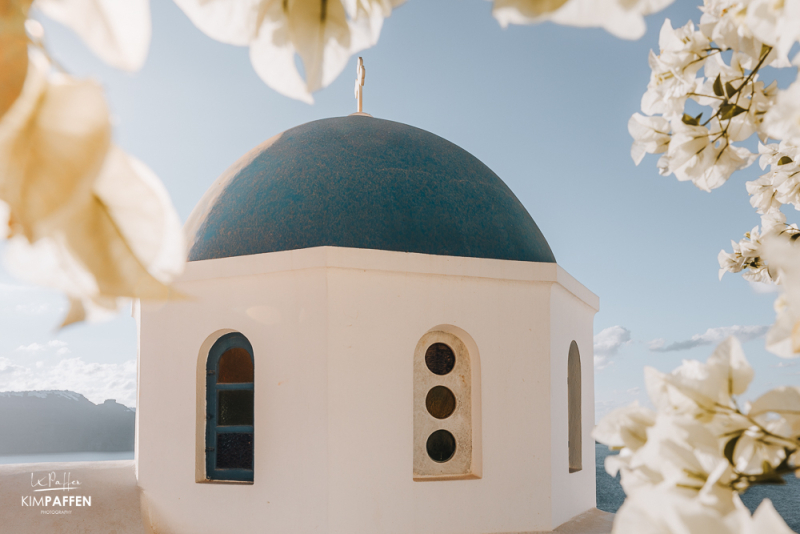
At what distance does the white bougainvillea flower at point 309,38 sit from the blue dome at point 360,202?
5.08 m

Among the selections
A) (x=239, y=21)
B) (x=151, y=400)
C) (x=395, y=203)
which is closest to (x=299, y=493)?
(x=151, y=400)

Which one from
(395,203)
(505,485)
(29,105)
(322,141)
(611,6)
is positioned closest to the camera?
(29,105)

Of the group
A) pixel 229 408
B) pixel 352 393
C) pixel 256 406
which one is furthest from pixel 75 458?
pixel 352 393

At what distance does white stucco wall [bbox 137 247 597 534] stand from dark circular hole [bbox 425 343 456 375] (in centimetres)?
29

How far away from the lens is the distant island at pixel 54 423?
14.6 meters

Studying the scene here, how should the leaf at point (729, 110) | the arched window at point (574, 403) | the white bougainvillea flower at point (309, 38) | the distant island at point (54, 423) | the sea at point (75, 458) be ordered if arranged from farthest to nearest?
the distant island at point (54, 423) → the sea at point (75, 458) → the arched window at point (574, 403) → the leaf at point (729, 110) → the white bougainvillea flower at point (309, 38)

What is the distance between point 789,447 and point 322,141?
6.35m

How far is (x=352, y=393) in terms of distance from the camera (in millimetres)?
5121

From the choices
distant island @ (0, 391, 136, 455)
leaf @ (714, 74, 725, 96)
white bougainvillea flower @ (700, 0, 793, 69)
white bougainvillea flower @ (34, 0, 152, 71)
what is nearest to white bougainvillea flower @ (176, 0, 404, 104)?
white bougainvillea flower @ (34, 0, 152, 71)

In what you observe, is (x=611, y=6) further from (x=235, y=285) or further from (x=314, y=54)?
(x=235, y=285)

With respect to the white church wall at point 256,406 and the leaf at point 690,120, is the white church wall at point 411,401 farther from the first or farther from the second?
the leaf at point 690,120

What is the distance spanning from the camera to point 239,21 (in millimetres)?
549

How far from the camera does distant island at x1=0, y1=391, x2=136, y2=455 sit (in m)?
14.6

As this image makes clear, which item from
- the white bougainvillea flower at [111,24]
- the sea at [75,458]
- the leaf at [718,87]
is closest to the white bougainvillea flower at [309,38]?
the white bougainvillea flower at [111,24]
